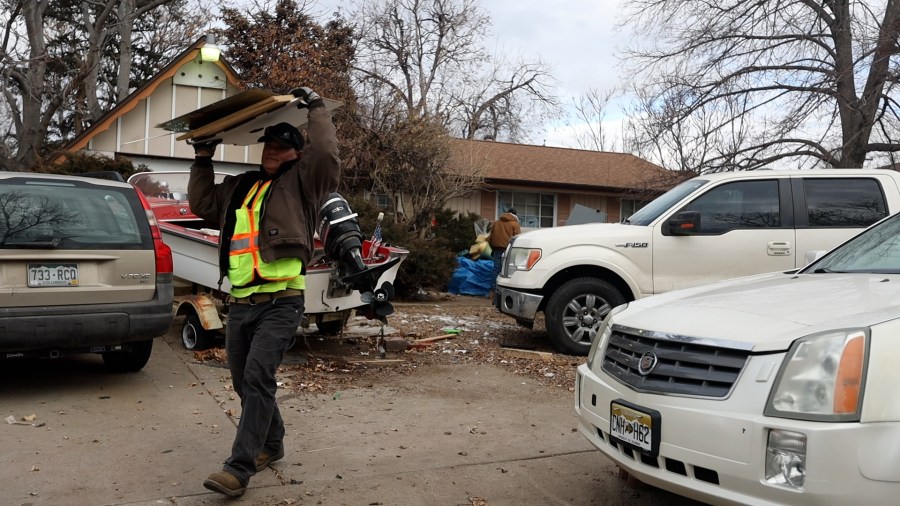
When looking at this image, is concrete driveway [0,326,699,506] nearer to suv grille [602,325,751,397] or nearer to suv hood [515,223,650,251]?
suv grille [602,325,751,397]

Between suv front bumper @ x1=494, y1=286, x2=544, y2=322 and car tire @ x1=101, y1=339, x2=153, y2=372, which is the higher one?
suv front bumper @ x1=494, y1=286, x2=544, y2=322

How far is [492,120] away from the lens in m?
33.2

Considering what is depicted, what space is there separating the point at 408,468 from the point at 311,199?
1674 millimetres

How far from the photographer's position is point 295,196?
12.8 feet

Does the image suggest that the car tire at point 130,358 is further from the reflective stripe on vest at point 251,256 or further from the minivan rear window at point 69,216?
the reflective stripe on vest at point 251,256

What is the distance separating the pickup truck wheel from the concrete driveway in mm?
1115

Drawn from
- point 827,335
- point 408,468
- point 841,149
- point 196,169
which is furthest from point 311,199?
point 841,149

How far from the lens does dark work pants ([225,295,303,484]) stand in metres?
3.74

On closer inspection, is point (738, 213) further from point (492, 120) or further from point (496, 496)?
point (492, 120)

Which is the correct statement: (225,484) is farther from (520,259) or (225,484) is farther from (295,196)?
(520,259)

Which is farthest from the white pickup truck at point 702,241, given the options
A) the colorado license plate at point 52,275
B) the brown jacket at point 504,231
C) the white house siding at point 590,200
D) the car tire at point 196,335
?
the white house siding at point 590,200

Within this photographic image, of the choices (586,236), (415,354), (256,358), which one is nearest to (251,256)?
(256,358)

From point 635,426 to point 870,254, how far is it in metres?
1.85

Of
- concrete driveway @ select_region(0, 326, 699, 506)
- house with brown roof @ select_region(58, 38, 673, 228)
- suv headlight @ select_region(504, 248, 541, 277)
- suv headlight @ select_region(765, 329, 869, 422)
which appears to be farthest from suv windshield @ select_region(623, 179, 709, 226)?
house with brown roof @ select_region(58, 38, 673, 228)
